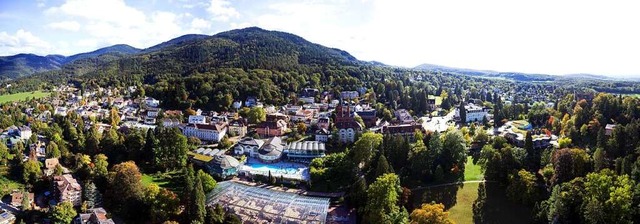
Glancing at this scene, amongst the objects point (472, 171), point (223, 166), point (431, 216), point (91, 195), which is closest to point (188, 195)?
point (223, 166)

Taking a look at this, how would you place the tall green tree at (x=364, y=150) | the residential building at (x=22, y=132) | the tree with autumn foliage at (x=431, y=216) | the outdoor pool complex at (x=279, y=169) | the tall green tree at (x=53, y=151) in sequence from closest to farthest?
the tree with autumn foliage at (x=431, y=216) → the tall green tree at (x=364, y=150) → the outdoor pool complex at (x=279, y=169) → the tall green tree at (x=53, y=151) → the residential building at (x=22, y=132)

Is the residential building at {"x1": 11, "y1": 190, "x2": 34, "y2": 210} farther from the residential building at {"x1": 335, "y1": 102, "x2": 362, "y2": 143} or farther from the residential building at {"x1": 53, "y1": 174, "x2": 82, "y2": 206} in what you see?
the residential building at {"x1": 335, "y1": 102, "x2": 362, "y2": 143}

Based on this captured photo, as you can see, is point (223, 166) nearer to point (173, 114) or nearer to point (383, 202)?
point (383, 202)

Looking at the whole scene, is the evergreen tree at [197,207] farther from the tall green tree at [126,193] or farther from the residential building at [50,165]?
the residential building at [50,165]

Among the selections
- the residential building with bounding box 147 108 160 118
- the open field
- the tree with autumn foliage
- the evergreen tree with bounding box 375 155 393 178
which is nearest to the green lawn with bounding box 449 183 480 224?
the open field

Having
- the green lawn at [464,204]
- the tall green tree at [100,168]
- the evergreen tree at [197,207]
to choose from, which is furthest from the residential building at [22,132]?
the green lawn at [464,204]
